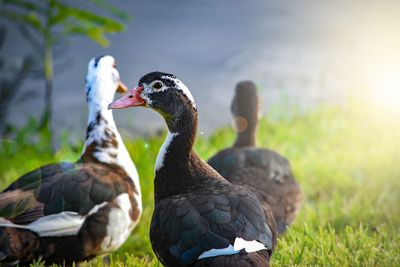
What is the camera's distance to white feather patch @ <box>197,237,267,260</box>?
9.12 ft

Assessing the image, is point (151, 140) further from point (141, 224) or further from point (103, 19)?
point (141, 224)

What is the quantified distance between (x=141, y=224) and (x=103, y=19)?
7.00ft

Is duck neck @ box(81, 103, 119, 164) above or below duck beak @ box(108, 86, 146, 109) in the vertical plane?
below

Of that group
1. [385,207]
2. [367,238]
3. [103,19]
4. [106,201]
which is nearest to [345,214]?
[385,207]

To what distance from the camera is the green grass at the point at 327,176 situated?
3850 mm

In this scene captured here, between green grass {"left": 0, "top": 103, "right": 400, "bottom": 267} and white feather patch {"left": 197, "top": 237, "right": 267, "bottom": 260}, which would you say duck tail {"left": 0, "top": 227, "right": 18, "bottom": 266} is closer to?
green grass {"left": 0, "top": 103, "right": 400, "bottom": 267}

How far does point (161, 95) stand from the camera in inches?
125

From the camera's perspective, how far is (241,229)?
2.88 m

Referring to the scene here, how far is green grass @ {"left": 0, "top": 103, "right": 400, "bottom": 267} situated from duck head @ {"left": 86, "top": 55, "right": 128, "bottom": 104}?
737 mm

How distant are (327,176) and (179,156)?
3002 millimetres

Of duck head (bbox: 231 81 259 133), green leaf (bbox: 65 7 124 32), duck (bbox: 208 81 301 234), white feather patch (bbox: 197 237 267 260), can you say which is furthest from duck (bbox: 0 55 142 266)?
green leaf (bbox: 65 7 124 32)

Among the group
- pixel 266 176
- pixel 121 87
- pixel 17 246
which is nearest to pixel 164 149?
pixel 17 246

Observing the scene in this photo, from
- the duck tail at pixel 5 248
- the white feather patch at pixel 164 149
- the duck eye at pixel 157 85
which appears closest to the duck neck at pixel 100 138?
the duck tail at pixel 5 248

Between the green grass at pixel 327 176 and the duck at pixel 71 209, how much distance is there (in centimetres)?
25
